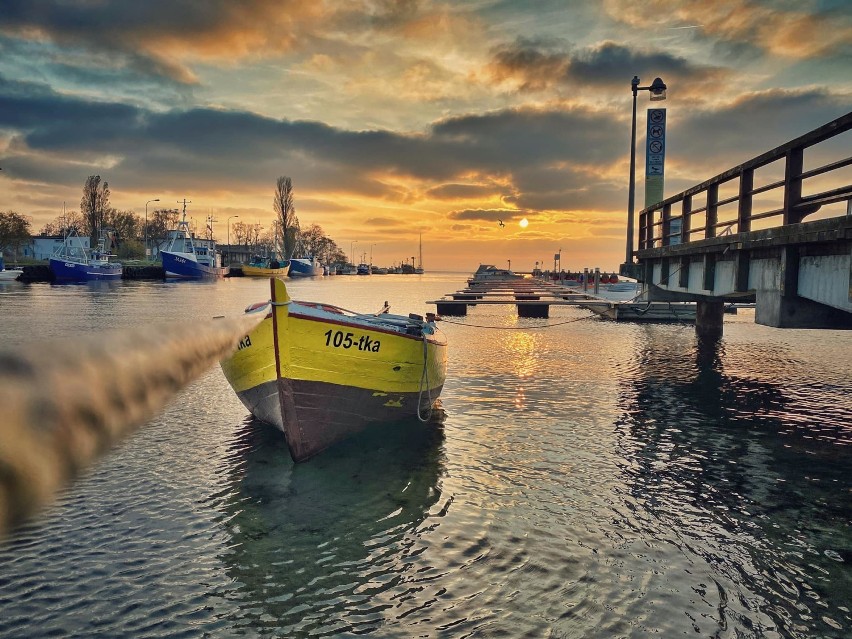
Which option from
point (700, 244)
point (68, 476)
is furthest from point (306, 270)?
point (68, 476)

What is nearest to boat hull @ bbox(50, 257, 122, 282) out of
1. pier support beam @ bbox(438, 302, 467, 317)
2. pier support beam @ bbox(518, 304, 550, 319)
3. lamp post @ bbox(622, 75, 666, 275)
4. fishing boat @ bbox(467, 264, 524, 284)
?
fishing boat @ bbox(467, 264, 524, 284)

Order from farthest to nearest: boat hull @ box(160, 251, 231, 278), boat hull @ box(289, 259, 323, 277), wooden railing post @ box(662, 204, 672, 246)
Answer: boat hull @ box(289, 259, 323, 277)
boat hull @ box(160, 251, 231, 278)
wooden railing post @ box(662, 204, 672, 246)

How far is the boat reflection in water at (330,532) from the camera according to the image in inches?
203

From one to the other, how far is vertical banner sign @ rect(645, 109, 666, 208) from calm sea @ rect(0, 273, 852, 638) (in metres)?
14.8

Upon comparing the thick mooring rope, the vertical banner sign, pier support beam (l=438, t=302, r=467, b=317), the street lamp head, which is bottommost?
pier support beam (l=438, t=302, r=467, b=317)

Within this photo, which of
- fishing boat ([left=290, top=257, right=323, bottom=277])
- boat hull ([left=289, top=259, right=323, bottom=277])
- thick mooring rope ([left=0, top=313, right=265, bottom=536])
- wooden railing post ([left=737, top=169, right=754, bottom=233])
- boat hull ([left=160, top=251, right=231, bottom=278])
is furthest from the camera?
boat hull ([left=289, top=259, right=323, bottom=277])

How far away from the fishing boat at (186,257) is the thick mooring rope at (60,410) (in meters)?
99.4

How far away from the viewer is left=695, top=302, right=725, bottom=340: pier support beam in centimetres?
2219

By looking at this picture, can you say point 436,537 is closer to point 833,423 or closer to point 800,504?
point 800,504

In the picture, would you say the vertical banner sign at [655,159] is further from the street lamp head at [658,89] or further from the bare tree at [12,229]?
the bare tree at [12,229]

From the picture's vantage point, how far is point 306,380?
9109mm

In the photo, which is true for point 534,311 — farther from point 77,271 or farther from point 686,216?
point 77,271

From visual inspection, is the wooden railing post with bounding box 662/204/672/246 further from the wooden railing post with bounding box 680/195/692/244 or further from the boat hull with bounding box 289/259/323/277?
the boat hull with bounding box 289/259/323/277

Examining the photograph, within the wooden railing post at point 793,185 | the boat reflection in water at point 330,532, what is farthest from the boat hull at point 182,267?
the wooden railing post at point 793,185
